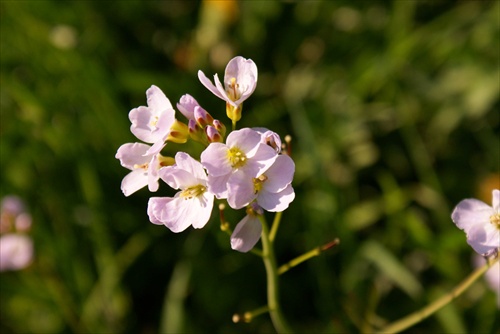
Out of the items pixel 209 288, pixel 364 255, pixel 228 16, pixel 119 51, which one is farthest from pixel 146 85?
pixel 364 255

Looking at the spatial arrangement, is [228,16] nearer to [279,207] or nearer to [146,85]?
[146,85]

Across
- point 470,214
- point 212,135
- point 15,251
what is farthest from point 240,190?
point 15,251

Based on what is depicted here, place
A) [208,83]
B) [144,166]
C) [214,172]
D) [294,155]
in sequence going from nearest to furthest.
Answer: [214,172] < [208,83] < [144,166] < [294,155]

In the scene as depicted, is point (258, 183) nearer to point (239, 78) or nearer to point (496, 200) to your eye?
point (239, 78)

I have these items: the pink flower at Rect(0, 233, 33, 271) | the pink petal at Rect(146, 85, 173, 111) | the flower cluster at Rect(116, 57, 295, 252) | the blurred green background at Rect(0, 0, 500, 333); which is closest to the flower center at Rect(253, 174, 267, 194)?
the flower cluster at Rect(116, 57, 295, 252)

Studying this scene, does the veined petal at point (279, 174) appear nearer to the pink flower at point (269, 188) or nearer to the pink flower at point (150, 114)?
the pink flower at point (269, 188)
